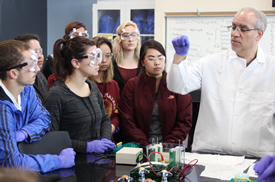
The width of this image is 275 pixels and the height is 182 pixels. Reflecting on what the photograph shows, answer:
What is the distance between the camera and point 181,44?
1750 mm

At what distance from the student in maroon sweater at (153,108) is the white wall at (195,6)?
7.82 ft

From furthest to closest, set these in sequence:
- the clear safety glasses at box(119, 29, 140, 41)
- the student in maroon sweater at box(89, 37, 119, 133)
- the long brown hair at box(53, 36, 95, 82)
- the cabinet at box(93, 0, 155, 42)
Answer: the cabinet at box(93, 0, 155, 42)
the clear safety glasses at box(119, 29, 140, 41)
the student in maroon sweater at box(89, 37, 119, 133)
the long brown hair at box(53, 36, 95, 82)

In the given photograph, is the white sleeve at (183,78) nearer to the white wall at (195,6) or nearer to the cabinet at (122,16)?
the white wall at (195,6)

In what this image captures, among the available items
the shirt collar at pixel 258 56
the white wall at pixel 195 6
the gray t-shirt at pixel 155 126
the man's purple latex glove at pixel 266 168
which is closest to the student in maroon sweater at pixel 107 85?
the gray t-shirt at pixel 155 126

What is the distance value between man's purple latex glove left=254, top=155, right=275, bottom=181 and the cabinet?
395 centimetres

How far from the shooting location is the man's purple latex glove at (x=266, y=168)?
1116 mm

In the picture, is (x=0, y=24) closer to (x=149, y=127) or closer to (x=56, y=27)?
(x=56, y=27)

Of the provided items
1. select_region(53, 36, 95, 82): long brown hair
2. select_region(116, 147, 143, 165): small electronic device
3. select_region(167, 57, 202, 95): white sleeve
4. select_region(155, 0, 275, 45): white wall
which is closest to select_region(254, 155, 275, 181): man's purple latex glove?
select_region(116, 147, 143, 165): small electronic device

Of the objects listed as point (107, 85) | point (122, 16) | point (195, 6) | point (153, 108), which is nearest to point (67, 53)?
point (107, 85)

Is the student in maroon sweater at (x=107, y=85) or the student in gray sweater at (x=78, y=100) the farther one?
the student in maroon sweater at (x=107, y=85)

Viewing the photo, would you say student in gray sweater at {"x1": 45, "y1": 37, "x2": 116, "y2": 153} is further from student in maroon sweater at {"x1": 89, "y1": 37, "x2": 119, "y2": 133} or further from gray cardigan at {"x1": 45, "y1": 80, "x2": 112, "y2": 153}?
student in maroon sweater at {"x1": 89, "y1": 37, "x2": 119, "y2": 133}

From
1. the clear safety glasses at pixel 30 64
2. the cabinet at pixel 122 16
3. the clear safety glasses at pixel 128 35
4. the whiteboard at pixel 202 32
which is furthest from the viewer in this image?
the cabinet at pixel 122 16

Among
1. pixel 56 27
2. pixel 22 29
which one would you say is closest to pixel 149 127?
pixel 22 29

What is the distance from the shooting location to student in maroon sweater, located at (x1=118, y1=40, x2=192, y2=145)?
2.29 metres
